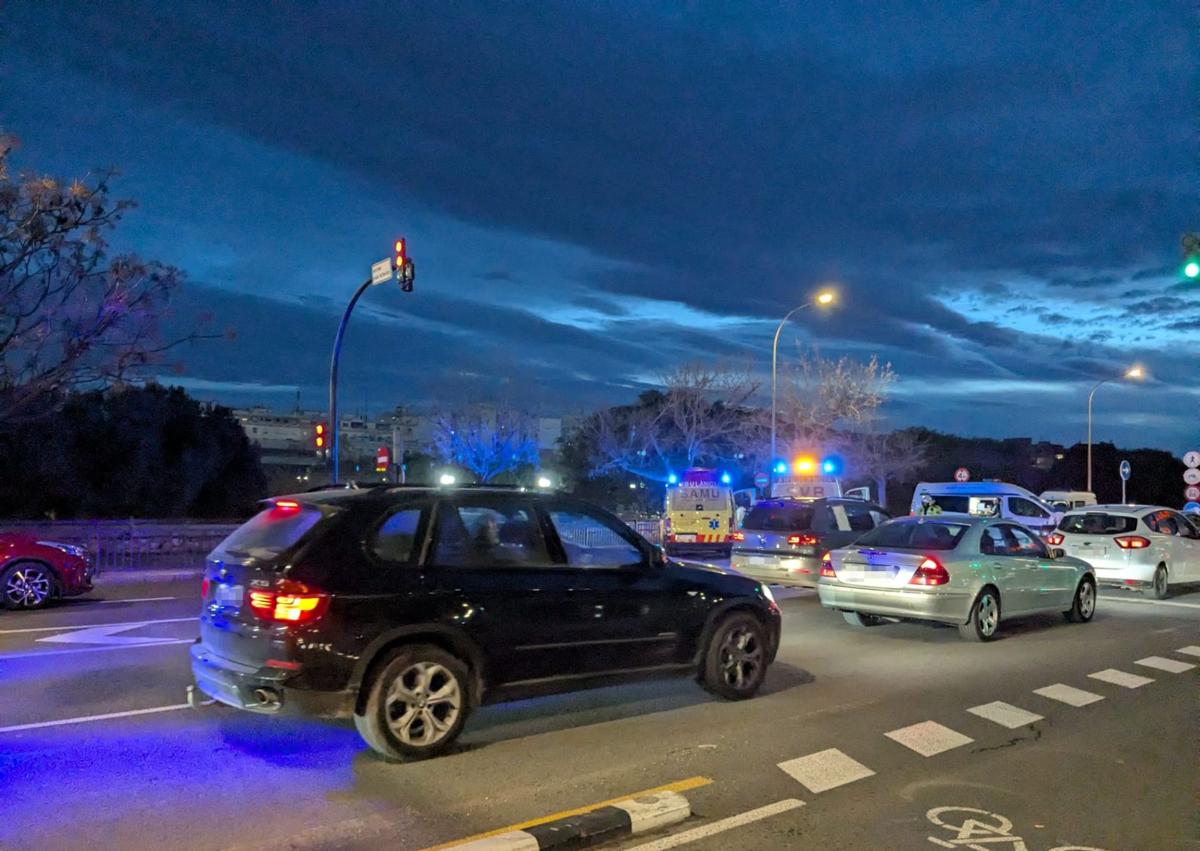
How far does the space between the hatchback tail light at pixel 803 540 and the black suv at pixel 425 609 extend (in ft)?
21.3

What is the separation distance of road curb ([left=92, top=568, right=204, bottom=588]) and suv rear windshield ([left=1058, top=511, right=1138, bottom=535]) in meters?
15.4

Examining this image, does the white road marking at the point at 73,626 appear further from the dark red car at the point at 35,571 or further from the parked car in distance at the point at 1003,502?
the parked car in distance at the point at 1003,502

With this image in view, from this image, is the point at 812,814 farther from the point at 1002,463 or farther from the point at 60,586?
the point at 1002,463

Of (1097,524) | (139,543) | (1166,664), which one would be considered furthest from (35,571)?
(1097,524)

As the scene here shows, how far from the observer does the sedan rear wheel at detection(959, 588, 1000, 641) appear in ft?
35.1

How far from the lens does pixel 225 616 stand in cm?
611

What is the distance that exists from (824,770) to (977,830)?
3.62ft

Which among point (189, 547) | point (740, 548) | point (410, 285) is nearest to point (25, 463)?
point (189, 547)

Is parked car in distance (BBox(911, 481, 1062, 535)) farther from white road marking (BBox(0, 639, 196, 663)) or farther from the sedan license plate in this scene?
the sedan license plate

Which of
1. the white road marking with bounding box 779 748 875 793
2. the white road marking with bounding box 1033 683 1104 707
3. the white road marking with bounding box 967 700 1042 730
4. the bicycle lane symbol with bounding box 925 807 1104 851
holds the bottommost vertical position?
the bicycle lane symbol with bounding box 925 807 1104 851

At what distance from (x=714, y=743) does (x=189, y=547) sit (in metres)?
19.1

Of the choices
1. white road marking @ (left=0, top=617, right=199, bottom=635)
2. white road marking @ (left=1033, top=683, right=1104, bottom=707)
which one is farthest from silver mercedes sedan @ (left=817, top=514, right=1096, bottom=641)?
white road marking @ (left=0, top=617, right=199, bottom=635)

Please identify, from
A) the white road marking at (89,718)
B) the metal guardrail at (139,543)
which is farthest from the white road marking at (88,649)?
the metal guardrail at (139,543)

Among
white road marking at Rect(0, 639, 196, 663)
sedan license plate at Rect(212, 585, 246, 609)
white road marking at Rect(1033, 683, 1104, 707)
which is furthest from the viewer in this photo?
white road marking at Rect(0, 639, 196, 663)
